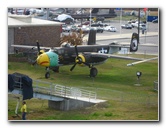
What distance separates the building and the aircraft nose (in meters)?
4.51

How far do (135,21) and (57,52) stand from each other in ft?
61.1

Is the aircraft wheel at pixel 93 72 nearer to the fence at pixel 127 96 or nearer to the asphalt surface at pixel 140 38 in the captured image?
the asphalt surface at pixel 140 38

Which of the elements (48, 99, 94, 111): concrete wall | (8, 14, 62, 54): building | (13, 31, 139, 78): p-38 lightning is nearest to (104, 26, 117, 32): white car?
(8, 14, 62, 54): building

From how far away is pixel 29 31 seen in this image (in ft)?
150

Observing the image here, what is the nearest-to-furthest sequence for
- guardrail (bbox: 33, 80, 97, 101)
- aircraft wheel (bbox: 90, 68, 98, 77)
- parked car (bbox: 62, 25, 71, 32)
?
guardrail (bbox: 33, 80, 97, 101)
aircraft wheel (bbox: 90, 68, 98, 77)
parked car (bbox: 62, 25, 71, 32)

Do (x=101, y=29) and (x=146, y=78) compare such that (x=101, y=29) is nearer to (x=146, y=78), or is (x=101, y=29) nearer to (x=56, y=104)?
(x=146, y=78)

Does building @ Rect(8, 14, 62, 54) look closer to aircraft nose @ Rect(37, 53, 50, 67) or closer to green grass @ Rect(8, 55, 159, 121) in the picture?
green grass @ Rect(8, 55, 159, 121)

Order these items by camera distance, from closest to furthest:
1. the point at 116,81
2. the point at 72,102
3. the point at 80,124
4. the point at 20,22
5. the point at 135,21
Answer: the point at 80,124
the point at 72,102
the point at 116,81
the point at 20,22
the point at 135,21

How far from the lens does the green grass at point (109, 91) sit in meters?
31.3

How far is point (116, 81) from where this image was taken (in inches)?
1564

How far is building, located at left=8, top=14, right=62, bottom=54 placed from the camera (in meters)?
44.3

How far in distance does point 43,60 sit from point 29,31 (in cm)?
692

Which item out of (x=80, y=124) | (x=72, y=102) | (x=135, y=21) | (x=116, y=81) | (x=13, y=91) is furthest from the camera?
(x=135, y=21)

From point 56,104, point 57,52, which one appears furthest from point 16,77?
point 57,52
